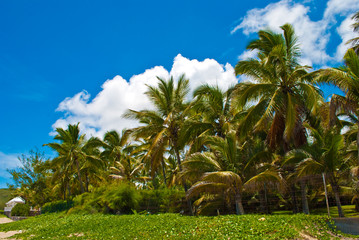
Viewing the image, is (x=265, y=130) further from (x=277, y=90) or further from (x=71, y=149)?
(x=71, y=149)

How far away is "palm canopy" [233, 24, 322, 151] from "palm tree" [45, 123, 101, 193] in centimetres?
1717

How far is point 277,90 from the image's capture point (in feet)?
38.6

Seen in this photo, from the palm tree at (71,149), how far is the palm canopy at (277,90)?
56.3ft

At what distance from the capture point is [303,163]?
33.3 feet

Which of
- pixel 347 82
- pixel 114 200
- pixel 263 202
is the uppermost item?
pixel 347 82

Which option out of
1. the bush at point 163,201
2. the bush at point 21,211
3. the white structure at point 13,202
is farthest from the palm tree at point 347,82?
the white structure at point 13,202

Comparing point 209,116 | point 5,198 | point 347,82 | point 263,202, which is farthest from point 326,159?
point 5,198

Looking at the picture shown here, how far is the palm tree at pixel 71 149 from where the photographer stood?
25016mm

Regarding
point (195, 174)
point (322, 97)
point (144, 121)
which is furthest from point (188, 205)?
point (322, 97)

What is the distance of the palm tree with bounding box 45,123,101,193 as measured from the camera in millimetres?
25016

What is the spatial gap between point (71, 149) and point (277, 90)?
1944cm

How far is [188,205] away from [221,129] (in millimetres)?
4524

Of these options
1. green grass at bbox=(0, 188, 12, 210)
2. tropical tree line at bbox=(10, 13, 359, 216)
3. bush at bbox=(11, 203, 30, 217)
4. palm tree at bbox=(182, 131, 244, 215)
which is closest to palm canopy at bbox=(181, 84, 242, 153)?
tropical tree line at bbox=(10, 13, 359, 216)

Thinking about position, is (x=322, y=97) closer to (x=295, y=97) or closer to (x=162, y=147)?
(x=295, y=97)
